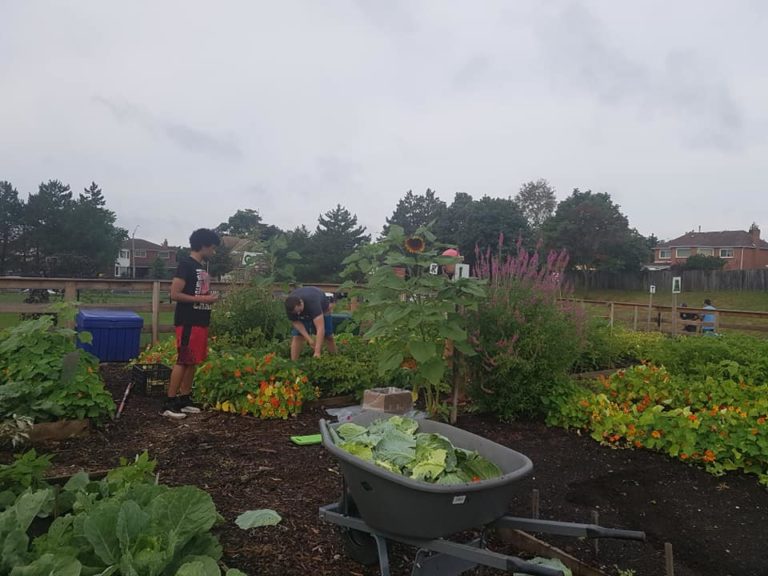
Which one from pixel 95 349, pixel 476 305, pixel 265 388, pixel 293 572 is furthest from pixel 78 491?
pixel 95 349

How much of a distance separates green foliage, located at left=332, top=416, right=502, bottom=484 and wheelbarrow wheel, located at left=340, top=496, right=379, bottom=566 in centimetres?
28

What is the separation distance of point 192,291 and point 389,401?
1.89 meters

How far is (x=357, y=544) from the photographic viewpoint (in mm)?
2453

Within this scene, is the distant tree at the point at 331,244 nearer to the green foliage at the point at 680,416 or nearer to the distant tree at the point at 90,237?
the distant tree at the point at 90,237

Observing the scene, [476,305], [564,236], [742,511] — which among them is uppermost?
[564,236]

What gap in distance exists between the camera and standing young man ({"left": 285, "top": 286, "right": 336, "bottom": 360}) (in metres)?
5.94

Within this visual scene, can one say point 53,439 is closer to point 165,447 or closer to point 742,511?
point 165,447

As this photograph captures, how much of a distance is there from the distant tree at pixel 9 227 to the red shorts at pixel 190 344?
46.0m

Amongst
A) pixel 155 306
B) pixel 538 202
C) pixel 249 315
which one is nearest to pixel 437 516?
pixel 249 315

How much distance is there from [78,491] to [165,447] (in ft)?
4.84

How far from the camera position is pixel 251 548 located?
247 centimetres

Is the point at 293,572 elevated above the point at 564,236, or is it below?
below

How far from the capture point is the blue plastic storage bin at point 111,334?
23.1 feet

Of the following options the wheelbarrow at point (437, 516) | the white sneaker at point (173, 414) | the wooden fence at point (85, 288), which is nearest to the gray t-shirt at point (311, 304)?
the white sneaker at point (173, 414)
